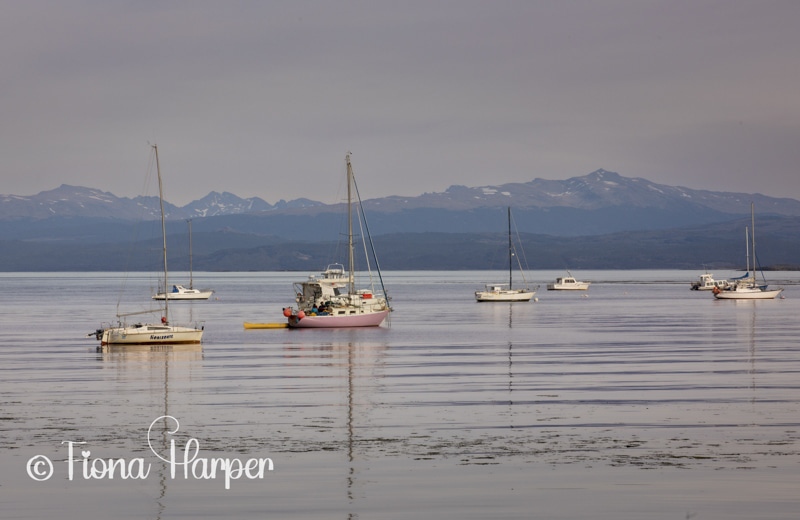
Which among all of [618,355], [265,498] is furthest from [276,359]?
[265,498]

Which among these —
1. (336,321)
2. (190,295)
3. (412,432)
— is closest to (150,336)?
(336,321)

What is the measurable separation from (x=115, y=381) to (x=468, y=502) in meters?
28.2

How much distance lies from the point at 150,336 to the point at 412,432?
136 ft

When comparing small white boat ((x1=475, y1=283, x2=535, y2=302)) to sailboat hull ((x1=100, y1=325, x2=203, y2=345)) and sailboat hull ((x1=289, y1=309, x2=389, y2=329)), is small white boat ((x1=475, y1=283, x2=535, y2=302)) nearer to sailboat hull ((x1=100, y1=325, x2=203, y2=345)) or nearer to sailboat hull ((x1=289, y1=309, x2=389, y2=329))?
sailboat hull ((x1=289, y1=309, x2=389, y2=329))

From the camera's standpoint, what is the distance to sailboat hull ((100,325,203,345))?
232 feet

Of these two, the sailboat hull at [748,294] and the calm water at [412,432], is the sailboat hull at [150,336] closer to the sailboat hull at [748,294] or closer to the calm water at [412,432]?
the calm water at [412,432]

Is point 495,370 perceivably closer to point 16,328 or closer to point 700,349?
point 700,349

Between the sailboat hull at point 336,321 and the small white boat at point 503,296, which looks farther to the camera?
the small white boat at point 503,296

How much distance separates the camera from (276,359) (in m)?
61.1

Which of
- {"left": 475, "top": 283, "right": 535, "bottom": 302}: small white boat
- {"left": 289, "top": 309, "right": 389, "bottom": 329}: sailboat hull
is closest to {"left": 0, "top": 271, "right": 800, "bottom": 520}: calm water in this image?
{"left": 289, "top": 309, "right": 389, "bottom": 329}: sailboat hull

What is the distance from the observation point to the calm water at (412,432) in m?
23.7

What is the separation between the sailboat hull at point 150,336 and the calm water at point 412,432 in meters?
3.45

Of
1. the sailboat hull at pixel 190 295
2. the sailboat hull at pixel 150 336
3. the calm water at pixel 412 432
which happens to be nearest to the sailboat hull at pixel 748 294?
the sailboat hull at pixel 190 295

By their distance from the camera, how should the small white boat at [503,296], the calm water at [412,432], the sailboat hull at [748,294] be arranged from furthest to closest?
the sailboat hull at [748,294], the small white boat at [503,296], the calm water at [412,432]
